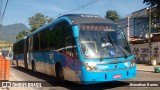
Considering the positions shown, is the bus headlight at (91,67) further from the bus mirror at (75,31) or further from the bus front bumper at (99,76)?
the bus mirror at (75,31)

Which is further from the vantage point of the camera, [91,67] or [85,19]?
[85,19]

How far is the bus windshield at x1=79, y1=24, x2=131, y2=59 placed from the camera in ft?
34.5

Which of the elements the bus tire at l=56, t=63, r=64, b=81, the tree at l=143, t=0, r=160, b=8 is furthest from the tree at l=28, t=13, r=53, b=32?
the bus tire at l=56, t=63, r=64, b=81

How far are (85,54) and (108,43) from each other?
1035 mm

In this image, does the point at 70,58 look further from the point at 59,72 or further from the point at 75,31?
the point at 59,72

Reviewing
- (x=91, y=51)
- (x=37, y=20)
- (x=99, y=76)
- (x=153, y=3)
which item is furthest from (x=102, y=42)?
(x=37, y=20)

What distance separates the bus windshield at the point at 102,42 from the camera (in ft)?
34.5

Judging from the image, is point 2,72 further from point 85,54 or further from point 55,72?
point 85,54

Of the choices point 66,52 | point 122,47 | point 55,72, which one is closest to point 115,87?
point 122,47

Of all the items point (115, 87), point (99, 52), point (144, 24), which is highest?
point (144, 24)

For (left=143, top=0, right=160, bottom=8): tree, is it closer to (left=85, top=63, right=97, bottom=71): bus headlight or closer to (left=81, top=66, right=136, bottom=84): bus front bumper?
(left=81, top=66, right=136, bottom=84): bus front bumper

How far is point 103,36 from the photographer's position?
36.1 feet

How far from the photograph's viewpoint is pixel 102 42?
1079 cm

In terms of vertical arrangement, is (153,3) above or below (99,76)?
above
